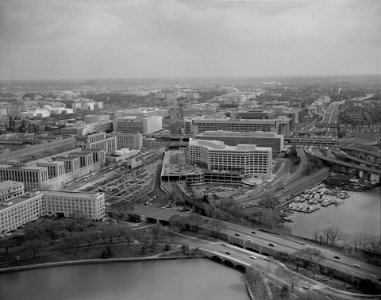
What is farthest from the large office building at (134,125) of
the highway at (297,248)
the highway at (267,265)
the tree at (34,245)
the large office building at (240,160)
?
the tree at (34,245)

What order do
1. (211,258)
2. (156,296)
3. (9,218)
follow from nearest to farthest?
1. (156,296)
2. (211,258)
3. (9,218)

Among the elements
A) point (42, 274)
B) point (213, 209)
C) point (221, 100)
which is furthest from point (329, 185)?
point (221, 100)

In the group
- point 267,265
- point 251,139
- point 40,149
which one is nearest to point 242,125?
point 251,139

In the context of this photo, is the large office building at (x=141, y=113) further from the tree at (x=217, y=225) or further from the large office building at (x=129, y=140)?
the tree at (x=217, y=225)

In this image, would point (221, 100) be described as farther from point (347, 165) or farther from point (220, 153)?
point (347, 165)

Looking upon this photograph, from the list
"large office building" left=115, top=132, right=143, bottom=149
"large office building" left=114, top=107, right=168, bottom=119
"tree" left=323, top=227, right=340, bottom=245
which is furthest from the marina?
"large office building" left=114, top=107, right=168, bottom=119

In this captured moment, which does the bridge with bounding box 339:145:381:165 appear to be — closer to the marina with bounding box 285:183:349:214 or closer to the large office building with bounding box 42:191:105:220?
the marina with bounding box 285:183:349:214
